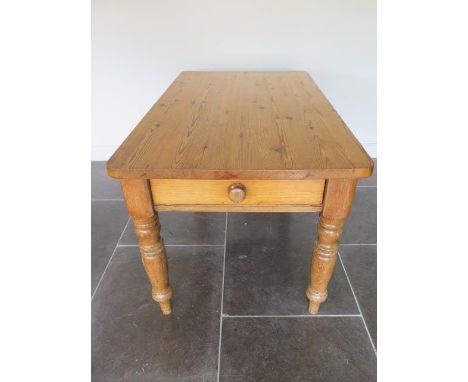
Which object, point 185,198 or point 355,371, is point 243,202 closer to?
point 185,198

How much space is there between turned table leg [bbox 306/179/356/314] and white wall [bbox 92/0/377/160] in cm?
123

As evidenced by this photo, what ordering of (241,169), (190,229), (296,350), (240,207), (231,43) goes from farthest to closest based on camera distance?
1. (231,43)
2. (190,229)
3. (296,350)
4. (240,207)
5. (241,169)

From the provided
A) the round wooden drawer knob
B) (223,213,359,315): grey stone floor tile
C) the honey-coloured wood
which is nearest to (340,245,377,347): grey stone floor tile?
(223,213,359,315): grey stone floor tile

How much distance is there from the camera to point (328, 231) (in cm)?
97

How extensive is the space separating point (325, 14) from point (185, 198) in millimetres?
1418

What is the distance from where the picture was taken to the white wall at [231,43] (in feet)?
5.77

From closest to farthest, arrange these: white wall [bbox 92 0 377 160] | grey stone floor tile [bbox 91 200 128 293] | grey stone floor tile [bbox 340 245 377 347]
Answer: grey stone floor tile [bbox 340 245 377 347]
grey stone floor tile [bbox 91 200 128 293]
white wall [bbox 92 0 377 160]

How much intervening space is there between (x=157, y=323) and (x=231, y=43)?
1.45 meters

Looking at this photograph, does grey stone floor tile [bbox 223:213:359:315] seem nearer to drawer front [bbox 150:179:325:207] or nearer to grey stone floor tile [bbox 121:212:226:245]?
grey stone floor tile [bbox 121:212:226:245]

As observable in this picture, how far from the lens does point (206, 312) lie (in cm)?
121

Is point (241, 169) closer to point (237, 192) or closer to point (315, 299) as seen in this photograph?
point (237, 192)

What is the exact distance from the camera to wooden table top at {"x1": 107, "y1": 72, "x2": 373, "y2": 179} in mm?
834

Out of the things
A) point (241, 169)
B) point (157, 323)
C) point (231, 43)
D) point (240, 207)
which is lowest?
point (157, 323)

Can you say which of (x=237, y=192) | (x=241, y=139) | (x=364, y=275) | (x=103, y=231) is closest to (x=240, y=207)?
(x=237, y=192)
